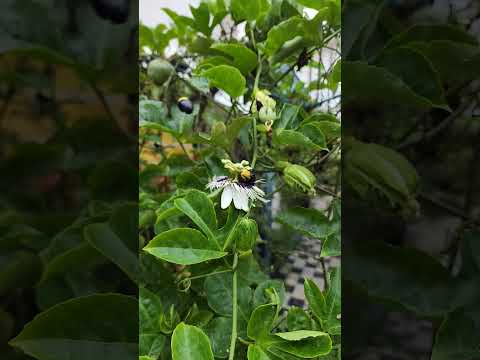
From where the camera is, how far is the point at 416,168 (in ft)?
0.77

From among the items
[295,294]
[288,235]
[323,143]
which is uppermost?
[323,143]

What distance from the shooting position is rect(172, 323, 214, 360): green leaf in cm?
24

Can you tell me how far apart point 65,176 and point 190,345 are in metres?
0.14

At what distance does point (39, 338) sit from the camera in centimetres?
21

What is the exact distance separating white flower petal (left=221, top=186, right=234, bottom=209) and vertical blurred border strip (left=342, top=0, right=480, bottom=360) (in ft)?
0.32

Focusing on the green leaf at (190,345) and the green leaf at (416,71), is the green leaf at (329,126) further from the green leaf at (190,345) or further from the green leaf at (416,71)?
the green leaf at (190,345)

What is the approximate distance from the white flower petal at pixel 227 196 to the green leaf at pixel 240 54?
0.16 meters

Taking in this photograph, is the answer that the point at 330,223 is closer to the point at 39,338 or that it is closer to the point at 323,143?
the point at 323,143

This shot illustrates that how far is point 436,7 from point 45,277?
0.29 meters

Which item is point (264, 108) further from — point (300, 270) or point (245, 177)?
point (300, 270)

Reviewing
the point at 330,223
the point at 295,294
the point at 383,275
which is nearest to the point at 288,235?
the point at 295,294

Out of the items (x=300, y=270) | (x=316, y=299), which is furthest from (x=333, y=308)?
(x=300, y=270)

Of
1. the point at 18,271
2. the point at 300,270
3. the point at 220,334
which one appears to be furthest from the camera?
the point at 300,270

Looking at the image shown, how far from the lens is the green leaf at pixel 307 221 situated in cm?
35
